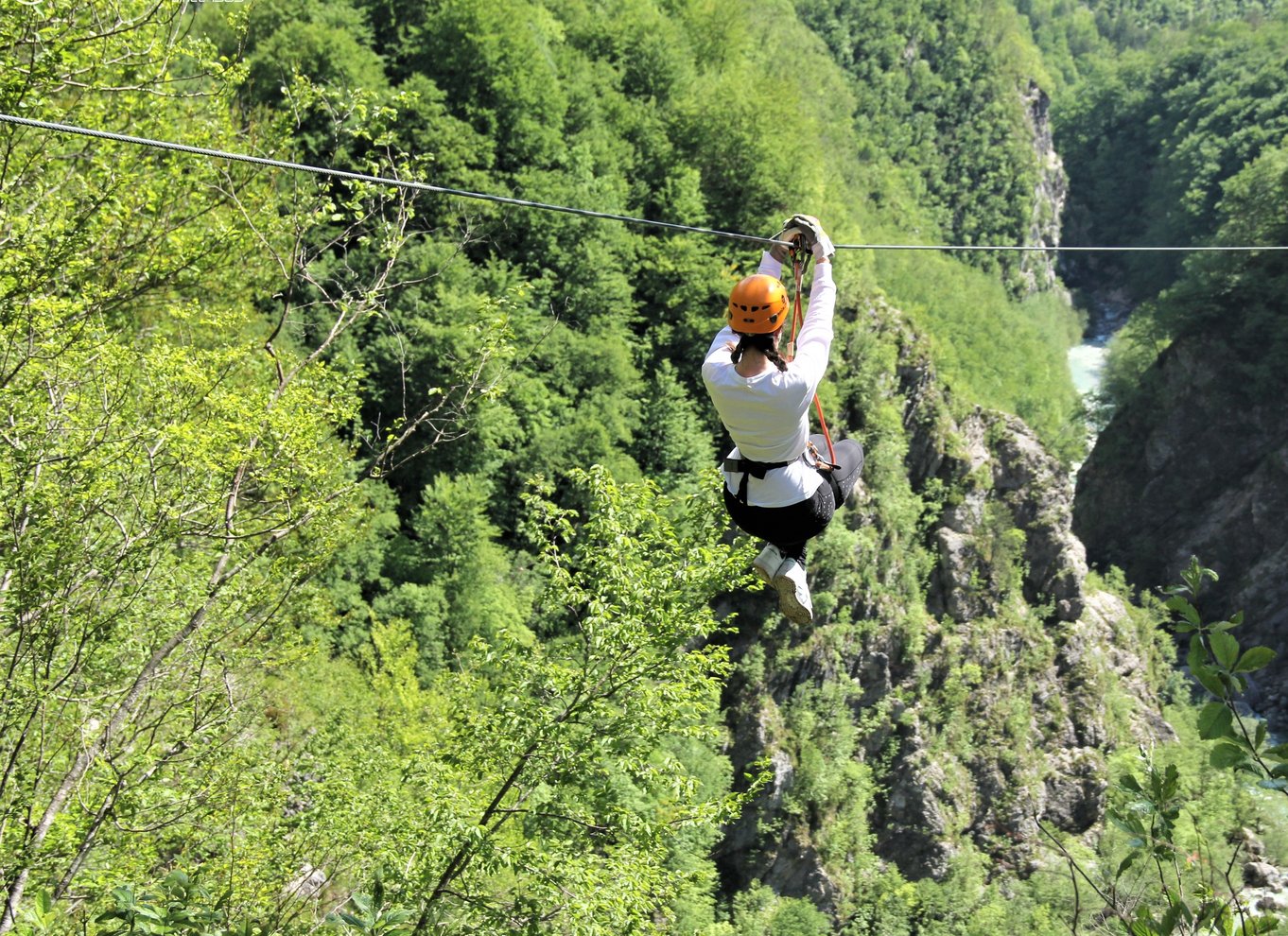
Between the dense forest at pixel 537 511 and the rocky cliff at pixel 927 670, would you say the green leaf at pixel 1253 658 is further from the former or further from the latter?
the rocky cliff at pixel 927 670

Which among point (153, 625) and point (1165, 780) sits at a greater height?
point (1165, 780)

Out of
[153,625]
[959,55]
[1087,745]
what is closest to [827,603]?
[1087,745]

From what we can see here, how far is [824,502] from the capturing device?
4988 millimetres

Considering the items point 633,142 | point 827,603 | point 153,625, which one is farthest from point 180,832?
point 633,142

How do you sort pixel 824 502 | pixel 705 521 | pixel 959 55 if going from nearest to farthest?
pixel 824 502 < pixel 705 521 < pixel 959 55

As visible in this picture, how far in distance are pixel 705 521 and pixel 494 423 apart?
1531cm

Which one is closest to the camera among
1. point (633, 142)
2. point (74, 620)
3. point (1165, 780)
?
point (1165, 780)

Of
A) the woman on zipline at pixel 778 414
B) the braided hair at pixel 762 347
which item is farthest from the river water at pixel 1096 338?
the braided hair at pixel 762 347

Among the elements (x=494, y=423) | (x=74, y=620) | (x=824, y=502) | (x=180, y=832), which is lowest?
(x=494, y=423)

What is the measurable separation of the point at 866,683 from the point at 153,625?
2422 centimetres

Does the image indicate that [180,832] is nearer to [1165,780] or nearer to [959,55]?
[1165,780]

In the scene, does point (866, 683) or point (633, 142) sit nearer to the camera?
point (866, 683)

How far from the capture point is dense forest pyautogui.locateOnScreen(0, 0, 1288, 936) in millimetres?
7199

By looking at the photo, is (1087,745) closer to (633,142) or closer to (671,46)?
(633,142)
